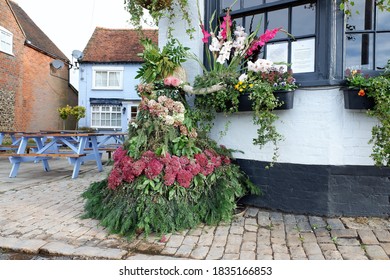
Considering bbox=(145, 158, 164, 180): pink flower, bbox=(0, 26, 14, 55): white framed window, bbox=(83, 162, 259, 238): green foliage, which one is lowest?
bbox=(83, 162, 259, 238): green foliage

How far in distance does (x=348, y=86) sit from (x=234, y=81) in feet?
4.17

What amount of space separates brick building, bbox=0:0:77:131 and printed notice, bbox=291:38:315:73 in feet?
Result: 50.9

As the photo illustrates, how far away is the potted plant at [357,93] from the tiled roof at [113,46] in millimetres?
18244

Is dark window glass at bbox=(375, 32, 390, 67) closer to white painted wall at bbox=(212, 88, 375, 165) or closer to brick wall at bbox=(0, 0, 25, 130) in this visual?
white painted wall at bbox=(212, 88, 375, 165)

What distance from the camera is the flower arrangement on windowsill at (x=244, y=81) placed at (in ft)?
11.9

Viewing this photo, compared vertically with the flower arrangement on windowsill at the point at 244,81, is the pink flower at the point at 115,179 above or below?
below

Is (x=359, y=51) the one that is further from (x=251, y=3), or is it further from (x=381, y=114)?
(x=251, y=3)

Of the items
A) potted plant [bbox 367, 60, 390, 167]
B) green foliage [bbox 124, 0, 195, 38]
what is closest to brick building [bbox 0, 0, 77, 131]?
green foliage [bbox 124, 0, 195, 38]

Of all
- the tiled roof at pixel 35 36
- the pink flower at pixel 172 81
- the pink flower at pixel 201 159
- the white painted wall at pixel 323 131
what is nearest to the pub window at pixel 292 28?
the white painted wall at pixel 323 131

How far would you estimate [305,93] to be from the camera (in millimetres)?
3738

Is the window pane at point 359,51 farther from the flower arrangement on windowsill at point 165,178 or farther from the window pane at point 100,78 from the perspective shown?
the window pane at point 100,78

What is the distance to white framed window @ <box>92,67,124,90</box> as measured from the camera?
20859mm

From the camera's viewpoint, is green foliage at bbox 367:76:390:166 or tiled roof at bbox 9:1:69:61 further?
tiled roof at bbox 9:1:69:61

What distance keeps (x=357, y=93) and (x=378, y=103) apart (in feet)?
0.80
